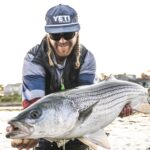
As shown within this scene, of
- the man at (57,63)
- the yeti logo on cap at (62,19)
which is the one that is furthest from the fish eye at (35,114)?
the yeti logo on cap at (62,19)

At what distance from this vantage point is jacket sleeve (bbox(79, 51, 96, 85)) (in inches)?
328

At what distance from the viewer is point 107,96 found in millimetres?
7238

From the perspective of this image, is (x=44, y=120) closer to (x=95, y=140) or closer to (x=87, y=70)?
(x=95, y=140)

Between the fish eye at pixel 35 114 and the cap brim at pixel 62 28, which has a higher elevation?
the cap brim at pixel 62 28

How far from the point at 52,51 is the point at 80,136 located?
5.44ft

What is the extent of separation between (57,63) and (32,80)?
41 centimetres

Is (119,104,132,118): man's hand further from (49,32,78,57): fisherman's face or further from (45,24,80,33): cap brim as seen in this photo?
(45,24,80,33): cap brim

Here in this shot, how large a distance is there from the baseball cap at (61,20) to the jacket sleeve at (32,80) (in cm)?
59

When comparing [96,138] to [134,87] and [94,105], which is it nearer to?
[94,105]

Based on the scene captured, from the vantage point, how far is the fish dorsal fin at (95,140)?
22.6 feet

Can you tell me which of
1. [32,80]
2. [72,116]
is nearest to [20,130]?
[72,116]

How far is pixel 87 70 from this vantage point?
27.4 ft

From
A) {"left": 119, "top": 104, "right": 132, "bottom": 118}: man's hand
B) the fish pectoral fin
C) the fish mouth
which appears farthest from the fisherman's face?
the fish mouth

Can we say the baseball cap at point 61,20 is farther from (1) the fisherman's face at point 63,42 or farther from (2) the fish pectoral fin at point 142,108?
(2) the fish pectoral fin at point 142,108
